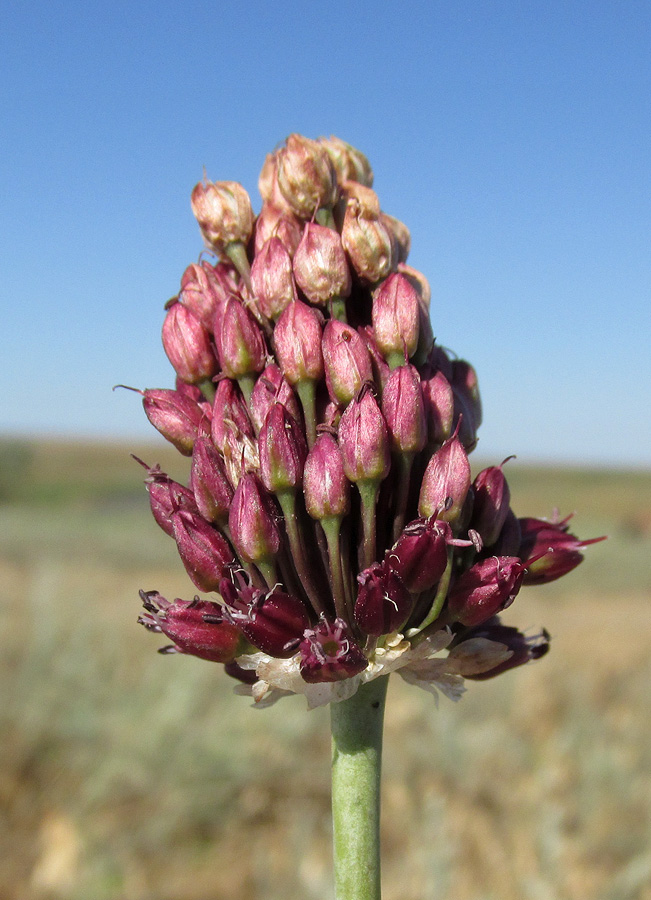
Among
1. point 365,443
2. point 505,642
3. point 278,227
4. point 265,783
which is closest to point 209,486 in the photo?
point 365,443

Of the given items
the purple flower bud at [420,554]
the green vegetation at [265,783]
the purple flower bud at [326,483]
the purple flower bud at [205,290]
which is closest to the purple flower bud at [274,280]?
the purple flower bud at [205,290]

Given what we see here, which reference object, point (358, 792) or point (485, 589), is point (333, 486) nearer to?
point (485, 589)

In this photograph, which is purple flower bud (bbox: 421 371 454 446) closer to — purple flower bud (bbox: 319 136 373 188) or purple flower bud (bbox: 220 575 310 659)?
purple flower bud (bbox: 220 575 310 659)

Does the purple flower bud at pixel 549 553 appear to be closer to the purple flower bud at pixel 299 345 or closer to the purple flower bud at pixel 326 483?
the purple flower bud at pixel 326 483

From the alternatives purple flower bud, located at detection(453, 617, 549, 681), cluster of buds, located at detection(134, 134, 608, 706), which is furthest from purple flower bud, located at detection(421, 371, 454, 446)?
purple flower bud, located at detection(453, 617, 549, 681)

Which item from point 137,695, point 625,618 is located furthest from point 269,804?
point 625,618

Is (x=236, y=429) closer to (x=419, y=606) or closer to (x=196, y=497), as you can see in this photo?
(x=196, y=497)
